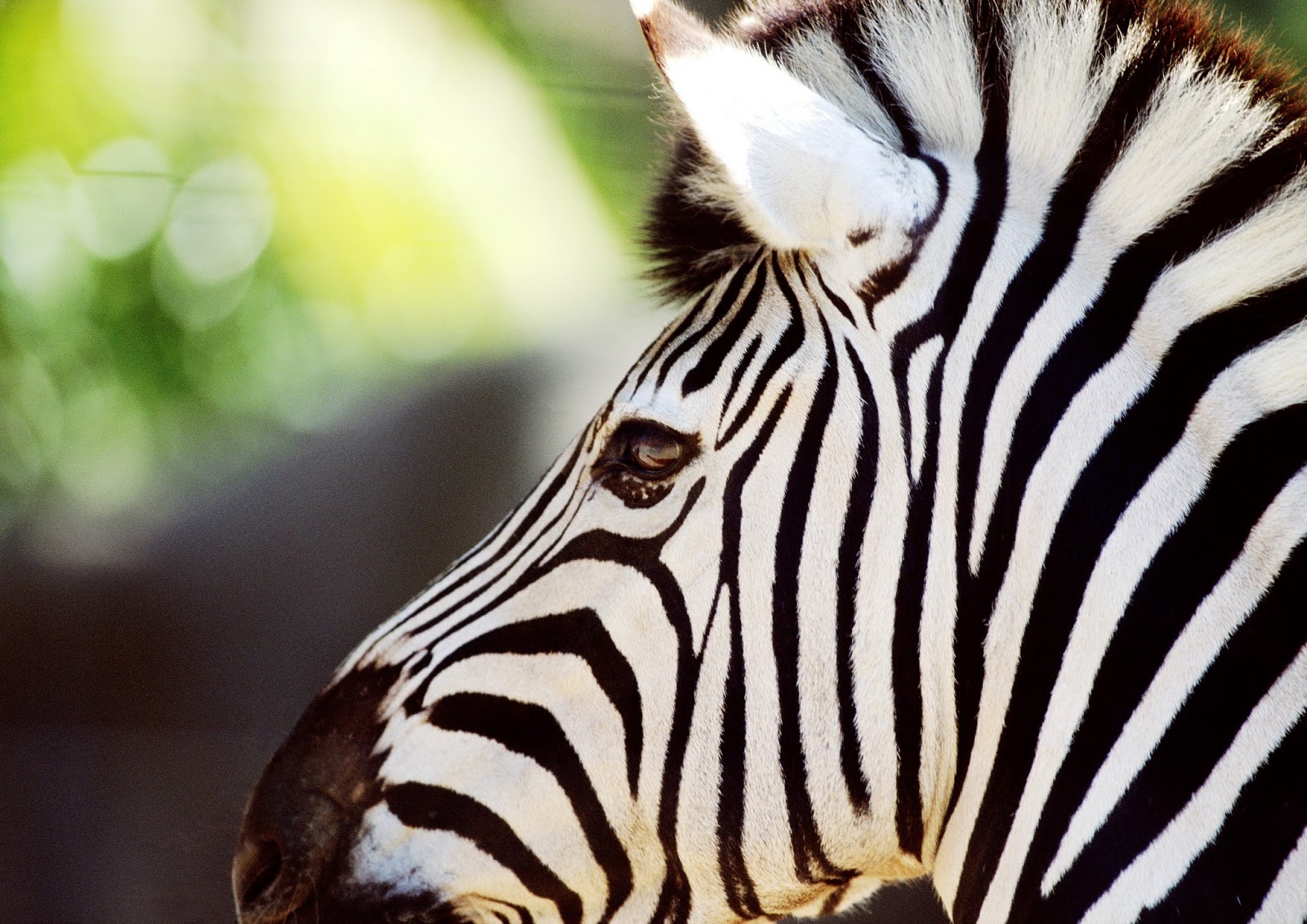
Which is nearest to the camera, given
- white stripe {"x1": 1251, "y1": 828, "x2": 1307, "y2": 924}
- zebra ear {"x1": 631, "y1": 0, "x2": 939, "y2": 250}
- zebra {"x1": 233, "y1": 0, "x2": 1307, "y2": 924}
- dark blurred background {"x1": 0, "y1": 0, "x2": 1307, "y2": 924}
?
white stripe {"x1": 1251, "y1": 828, "x2": 1307, "y2": 924}

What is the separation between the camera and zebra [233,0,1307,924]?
3.76 ft

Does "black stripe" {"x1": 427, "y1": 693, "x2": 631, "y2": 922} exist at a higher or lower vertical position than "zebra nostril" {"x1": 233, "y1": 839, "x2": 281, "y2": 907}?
higher

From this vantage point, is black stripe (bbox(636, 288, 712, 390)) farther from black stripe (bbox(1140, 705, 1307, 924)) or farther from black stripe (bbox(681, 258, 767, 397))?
black stripe (bbox(1140, 705, 1307, 924))

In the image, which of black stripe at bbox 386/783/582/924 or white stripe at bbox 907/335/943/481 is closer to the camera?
white stripe at bbox 907/335/943/481

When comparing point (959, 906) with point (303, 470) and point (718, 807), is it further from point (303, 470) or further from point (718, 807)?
point (303, 470)

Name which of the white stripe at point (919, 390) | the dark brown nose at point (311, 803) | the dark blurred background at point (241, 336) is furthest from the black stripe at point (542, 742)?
the dark blurred background at point (241, 336)

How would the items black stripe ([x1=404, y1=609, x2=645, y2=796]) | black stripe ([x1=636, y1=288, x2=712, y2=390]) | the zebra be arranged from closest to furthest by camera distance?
1. the zebra
2. black stripe ([x1=404, y1=609, x2=645, y2=796])
3. black stripe ([x1=636, y1=288, x2=712, y2=390])

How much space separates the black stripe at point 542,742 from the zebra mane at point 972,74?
0.67 m

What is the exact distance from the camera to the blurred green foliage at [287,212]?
320 cm

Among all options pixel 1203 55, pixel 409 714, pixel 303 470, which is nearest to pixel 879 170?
pixel 1203 55

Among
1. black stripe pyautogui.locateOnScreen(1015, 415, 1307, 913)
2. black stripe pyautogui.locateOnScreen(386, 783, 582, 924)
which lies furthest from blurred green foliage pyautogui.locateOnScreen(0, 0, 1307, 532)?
black stripe pyautogui.locateOnScreen(1015, 415, 1307, 913)

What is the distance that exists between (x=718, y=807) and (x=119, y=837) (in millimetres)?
2573

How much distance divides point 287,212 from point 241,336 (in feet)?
1.29

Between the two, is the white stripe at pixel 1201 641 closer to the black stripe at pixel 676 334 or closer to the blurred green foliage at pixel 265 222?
the black stripe at pixel 676 334
